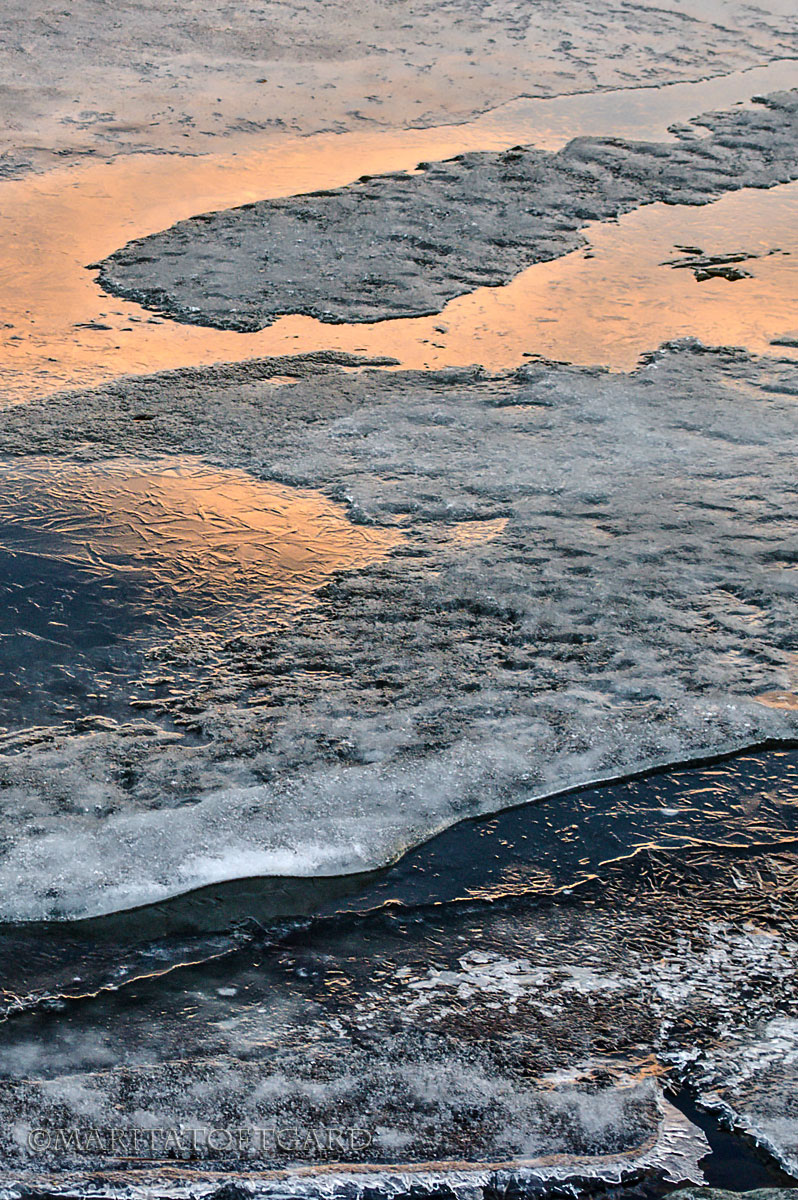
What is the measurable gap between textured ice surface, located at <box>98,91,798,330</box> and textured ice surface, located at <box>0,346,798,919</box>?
1.88 feet

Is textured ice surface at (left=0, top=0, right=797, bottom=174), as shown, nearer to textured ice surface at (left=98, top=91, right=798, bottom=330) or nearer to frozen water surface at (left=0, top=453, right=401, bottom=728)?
textured ice surface at (left=98, top=91, right=798, bottom=330)

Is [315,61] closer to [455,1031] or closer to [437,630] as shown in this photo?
[437,630]

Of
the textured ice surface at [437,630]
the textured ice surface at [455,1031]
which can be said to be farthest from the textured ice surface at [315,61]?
the textured ice surface at [455,1031]

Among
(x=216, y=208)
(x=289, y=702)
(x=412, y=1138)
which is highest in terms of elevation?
(x=216, y=208)

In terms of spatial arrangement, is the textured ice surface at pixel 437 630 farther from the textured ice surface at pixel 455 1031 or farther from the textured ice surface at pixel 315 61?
the textured ice surface at pixel 315 61

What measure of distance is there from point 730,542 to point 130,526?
5.29ft

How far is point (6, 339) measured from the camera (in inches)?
162

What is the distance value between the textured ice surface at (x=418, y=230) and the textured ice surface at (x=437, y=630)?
1.88 feet

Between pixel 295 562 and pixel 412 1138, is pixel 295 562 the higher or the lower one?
the higher one

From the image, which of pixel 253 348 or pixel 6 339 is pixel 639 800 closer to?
pixel 253 348

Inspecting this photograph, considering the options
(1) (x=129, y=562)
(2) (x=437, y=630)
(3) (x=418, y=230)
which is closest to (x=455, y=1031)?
Result: (2) (x=437, y=630)

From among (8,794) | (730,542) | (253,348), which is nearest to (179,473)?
(253,348)

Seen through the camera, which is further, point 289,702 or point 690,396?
point 690,396

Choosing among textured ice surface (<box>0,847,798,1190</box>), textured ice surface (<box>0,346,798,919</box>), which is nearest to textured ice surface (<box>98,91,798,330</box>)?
textured ice surface (<box>0,346,798,919</box>)
